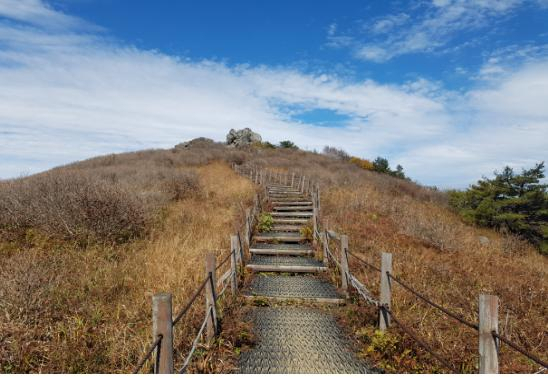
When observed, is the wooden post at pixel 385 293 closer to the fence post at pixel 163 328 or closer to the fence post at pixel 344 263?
the fence post at pixel 344 263

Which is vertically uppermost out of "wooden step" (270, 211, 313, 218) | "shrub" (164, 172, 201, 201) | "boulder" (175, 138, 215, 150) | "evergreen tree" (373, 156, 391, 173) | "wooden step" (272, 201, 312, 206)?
"boulder" (175, 138, 215, 150)

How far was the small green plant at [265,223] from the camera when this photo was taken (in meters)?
11.9

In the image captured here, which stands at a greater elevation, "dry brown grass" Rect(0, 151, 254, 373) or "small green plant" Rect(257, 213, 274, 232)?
"small green plant" Rect(257, 213, 274, 232)

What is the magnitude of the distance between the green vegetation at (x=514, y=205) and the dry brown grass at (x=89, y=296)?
17228 millimetres

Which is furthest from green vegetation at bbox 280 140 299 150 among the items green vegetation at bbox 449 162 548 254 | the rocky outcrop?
green vegetation at bbox 449 162 548 254

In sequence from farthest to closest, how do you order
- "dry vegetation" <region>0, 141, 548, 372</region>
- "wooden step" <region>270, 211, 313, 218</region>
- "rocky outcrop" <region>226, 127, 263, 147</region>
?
"rocky outcrop" <region>226, 127, 263, 147</region> → "wooden step" <region>270, 211, 313, 218</region> → "dry vegetation" <region>0, 141, 548, 372</region>

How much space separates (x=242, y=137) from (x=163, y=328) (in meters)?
48.4

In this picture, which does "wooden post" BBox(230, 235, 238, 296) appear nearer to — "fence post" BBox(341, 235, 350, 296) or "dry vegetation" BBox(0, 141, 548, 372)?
"dry vegetation" BBox(0, 141, 548, 372)

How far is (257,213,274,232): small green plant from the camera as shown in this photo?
11.9 m

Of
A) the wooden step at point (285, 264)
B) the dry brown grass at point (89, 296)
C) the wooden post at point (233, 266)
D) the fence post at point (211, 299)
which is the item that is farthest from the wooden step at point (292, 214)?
the fence post at point (211, 299)

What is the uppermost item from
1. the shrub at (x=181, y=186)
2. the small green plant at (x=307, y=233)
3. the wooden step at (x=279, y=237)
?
the shrub at (x=181, y=186)

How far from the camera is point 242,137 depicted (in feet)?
164

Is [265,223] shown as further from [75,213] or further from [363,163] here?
[363,163]

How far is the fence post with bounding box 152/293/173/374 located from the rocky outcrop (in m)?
46.7
